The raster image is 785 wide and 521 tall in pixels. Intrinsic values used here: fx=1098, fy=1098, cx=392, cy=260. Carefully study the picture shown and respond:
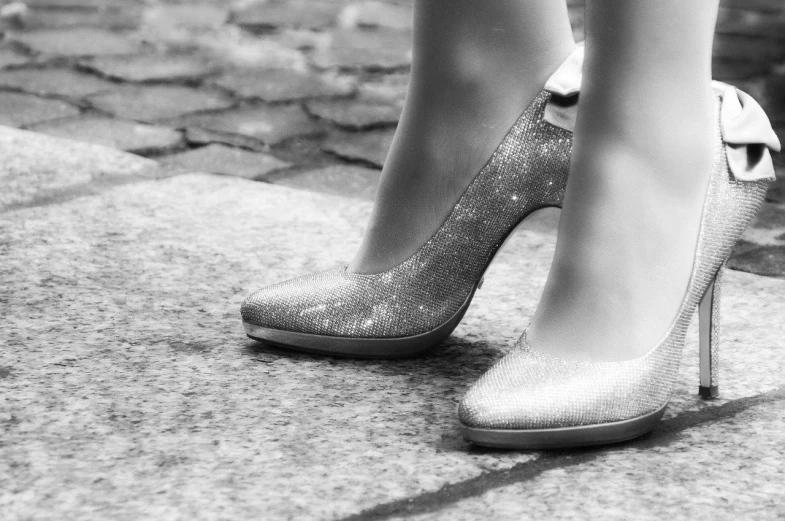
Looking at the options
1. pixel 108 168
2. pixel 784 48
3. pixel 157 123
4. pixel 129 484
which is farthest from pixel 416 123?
pixel 784 48

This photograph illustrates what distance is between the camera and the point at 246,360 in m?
0.98

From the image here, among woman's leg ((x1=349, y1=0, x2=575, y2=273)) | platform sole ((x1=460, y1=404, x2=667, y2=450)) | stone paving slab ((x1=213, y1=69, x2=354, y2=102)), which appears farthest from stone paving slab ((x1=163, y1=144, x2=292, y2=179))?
platform sole ((x1=460, y1=404, x2=667, y2=450))

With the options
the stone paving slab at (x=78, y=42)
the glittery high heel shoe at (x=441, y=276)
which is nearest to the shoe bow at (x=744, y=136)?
the glittery high heel shoe at (x=441, y=276)

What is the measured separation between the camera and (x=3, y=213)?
56.1 inches

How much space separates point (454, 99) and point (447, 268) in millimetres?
155

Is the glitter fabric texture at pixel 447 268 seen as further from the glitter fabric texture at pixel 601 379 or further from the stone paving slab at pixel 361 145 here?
the stone paving slab at pixel 361 145

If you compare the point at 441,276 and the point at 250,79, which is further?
the point at 250,79

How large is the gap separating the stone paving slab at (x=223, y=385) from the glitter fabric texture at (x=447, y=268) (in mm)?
39

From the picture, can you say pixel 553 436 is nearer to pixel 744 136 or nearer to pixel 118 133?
pixel 744 136

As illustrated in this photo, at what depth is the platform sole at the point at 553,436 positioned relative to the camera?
2.59ft

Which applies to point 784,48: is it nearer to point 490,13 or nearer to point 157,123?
point 157,123

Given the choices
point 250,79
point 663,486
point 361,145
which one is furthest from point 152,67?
point 663,486

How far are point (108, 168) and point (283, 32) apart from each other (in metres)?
1.44

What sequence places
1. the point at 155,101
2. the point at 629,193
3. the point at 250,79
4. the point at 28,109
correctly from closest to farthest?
1. the point at 629,193
2. the point at 28,109
3. the point at 155,101
4. the point at 250,79
